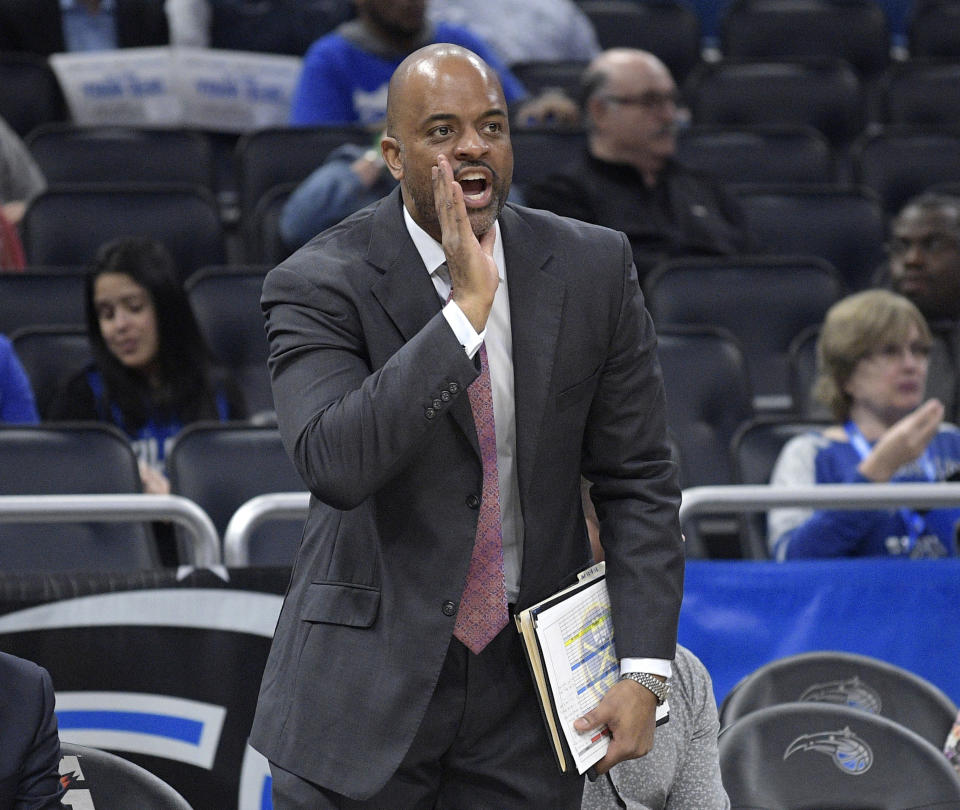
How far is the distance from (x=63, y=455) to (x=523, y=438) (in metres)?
2.12

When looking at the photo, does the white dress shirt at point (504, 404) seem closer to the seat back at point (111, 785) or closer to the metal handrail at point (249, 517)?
the seat back at point (111, 785)

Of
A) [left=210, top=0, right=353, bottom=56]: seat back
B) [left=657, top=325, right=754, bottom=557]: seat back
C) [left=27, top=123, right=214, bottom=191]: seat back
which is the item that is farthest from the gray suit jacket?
[left=210, top=0, right=353, bottom=56]: seat back

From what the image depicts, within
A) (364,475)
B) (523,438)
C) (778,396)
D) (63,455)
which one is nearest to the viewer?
(364,475)

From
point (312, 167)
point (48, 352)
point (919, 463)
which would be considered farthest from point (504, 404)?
point (312, 167)

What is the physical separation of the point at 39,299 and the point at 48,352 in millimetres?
438

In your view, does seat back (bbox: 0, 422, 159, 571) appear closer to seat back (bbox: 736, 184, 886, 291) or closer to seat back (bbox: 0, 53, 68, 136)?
seat back (bbox: 736, 184, 886, 291)

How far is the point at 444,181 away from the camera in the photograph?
167 cm

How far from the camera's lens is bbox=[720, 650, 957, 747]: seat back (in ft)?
9.35

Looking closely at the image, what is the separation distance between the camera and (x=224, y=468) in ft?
12.3

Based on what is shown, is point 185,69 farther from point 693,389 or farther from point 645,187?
point 693,389

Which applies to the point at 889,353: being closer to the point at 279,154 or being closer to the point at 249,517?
the point at 249,517

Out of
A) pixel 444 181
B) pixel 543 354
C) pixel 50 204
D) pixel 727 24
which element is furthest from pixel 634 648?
pixel 727 24

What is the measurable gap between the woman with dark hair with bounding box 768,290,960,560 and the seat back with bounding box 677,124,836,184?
2.28 m

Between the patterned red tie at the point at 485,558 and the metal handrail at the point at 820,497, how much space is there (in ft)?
4.25
